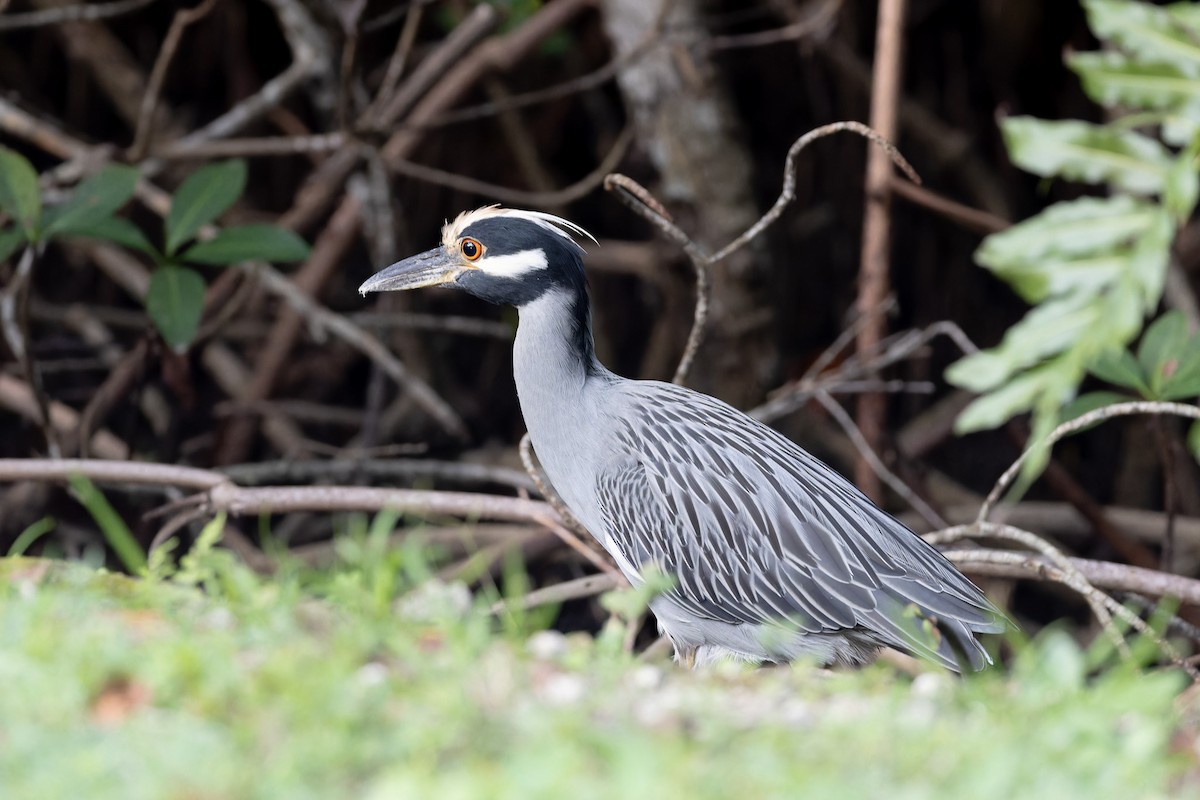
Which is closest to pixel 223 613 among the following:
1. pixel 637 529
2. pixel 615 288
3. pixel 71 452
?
pixel 637 529

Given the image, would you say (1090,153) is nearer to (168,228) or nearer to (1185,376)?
(1185,376)

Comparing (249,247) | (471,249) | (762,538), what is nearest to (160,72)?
(249,247)

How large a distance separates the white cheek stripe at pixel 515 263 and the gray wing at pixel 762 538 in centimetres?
53

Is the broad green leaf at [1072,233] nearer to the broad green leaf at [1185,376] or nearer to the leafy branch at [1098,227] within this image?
the leafy branch at [1098,227]

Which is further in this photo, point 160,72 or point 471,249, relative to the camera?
point 160,72

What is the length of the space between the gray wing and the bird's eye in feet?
2.23

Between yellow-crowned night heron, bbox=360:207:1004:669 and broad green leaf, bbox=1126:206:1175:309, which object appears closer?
broad green leaf, bbox=1126:206:1175:309

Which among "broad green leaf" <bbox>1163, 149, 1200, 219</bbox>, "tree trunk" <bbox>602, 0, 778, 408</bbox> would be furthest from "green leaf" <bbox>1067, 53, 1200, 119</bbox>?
"tree trunk" <bbox>602, 0, 778, 408</bbox>

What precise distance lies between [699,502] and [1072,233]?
231 centimetres

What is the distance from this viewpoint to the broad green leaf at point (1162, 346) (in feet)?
13.3

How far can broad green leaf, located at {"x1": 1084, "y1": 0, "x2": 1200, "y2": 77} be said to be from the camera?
214cm

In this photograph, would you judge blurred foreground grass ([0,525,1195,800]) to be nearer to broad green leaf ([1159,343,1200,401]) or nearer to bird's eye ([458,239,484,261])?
broad green leaf ([1159,343,1200,401])

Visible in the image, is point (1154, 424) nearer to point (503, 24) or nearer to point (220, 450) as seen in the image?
point (503, 24)

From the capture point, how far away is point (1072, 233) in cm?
207
